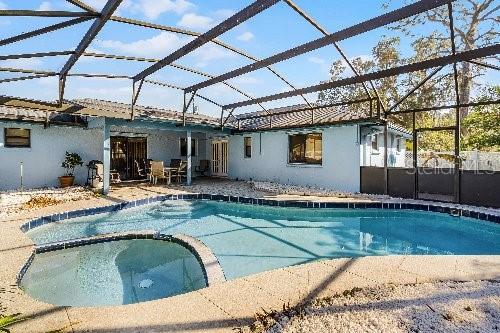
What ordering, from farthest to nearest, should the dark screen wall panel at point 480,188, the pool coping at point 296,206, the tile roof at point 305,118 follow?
the tile roof at point 305,118, the dark screen wall panel at point 480,188, the pool coping at point 296,206

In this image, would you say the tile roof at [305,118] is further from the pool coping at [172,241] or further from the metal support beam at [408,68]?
the pool coping at [172,241]

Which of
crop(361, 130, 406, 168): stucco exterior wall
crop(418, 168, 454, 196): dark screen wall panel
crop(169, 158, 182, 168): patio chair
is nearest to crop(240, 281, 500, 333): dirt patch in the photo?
crop(418, 168, 454, 196): dark screen wall panel

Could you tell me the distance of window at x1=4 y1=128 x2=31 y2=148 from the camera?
1123cm

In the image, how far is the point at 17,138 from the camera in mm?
11477

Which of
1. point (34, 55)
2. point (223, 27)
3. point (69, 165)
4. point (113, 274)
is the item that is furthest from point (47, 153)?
point (223, 27)

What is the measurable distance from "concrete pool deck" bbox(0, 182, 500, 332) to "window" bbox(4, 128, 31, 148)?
849 cm

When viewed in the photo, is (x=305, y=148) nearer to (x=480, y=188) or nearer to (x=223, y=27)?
A: (x=480, y=188)

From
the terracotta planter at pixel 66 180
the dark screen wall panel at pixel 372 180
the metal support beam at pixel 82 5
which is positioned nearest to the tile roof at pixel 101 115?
the dark screen wall panel at pixel 372 180

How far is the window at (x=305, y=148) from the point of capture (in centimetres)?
1317

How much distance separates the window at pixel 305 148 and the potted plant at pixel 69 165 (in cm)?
949

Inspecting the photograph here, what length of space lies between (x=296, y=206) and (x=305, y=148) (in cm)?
489

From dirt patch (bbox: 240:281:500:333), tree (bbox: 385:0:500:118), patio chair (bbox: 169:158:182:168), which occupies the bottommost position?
dirt patch (bbox: 240:281:500:333)

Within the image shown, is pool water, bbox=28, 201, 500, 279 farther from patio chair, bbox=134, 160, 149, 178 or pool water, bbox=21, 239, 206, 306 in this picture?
patio chair, bbox=134, 160, 149, 178

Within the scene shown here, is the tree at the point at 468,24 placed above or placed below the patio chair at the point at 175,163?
above
